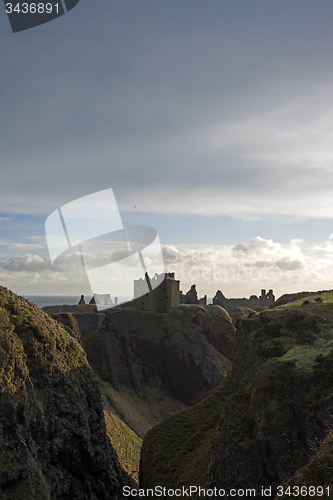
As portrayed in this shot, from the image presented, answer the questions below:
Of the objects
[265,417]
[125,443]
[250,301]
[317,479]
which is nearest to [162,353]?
[125,443]

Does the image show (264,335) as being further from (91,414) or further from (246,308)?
(246,308)

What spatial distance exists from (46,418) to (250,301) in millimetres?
97646

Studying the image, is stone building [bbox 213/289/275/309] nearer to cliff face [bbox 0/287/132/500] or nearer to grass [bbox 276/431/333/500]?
cliff face [bbox 0/287/132/500]

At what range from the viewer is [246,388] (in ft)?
85.2

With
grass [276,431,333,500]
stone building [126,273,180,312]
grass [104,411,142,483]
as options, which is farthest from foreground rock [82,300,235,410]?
grass [276,431,333,500]

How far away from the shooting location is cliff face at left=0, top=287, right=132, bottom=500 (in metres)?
18.1

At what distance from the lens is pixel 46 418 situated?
21.9 m

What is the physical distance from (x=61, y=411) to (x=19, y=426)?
4.63m

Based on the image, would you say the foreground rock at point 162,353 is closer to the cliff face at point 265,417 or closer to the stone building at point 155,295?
the stone building at point 155,295

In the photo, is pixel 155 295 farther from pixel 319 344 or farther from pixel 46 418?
pixel 46 418

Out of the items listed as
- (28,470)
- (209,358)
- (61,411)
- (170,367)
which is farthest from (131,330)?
(28,470)

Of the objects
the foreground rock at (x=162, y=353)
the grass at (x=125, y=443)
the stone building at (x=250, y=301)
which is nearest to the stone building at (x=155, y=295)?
the foreground rock at (x=162, y=353)

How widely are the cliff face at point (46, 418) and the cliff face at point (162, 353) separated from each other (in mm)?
41498

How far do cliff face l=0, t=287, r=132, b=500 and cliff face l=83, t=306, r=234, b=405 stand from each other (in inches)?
1634
